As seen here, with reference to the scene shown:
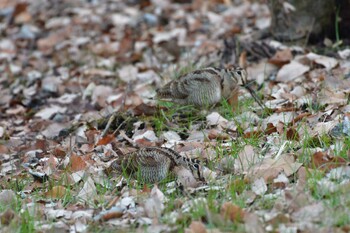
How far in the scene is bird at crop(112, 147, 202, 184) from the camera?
5098 mm

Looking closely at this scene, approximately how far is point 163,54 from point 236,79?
133 inches

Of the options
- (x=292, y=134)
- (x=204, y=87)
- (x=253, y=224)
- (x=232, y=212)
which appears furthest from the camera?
(x=204, y=87)

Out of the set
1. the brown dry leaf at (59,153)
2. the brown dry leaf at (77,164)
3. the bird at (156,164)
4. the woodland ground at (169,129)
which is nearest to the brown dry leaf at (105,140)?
the woodland ground at (169,129)

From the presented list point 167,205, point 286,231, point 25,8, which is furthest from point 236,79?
point 25,8

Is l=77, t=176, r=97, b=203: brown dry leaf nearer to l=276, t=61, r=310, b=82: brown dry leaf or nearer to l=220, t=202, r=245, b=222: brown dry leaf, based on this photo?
l=220, t=202, r=245, b=222: brown dry leaf

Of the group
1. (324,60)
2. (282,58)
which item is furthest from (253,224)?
(282,58)

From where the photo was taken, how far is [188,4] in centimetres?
1205

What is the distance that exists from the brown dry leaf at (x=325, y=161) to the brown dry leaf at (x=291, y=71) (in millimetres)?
2605

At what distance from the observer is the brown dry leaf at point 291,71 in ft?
24.3

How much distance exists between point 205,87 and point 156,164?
4.47 ft

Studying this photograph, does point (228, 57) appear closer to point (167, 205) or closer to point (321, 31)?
point (321, 31)

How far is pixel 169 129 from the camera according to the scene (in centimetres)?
645

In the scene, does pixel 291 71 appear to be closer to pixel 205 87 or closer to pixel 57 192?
pixel 205 87

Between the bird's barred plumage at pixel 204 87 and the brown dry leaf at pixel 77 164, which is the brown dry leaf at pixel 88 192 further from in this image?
Answer: the bird's barred plumage at pixel 204 87
